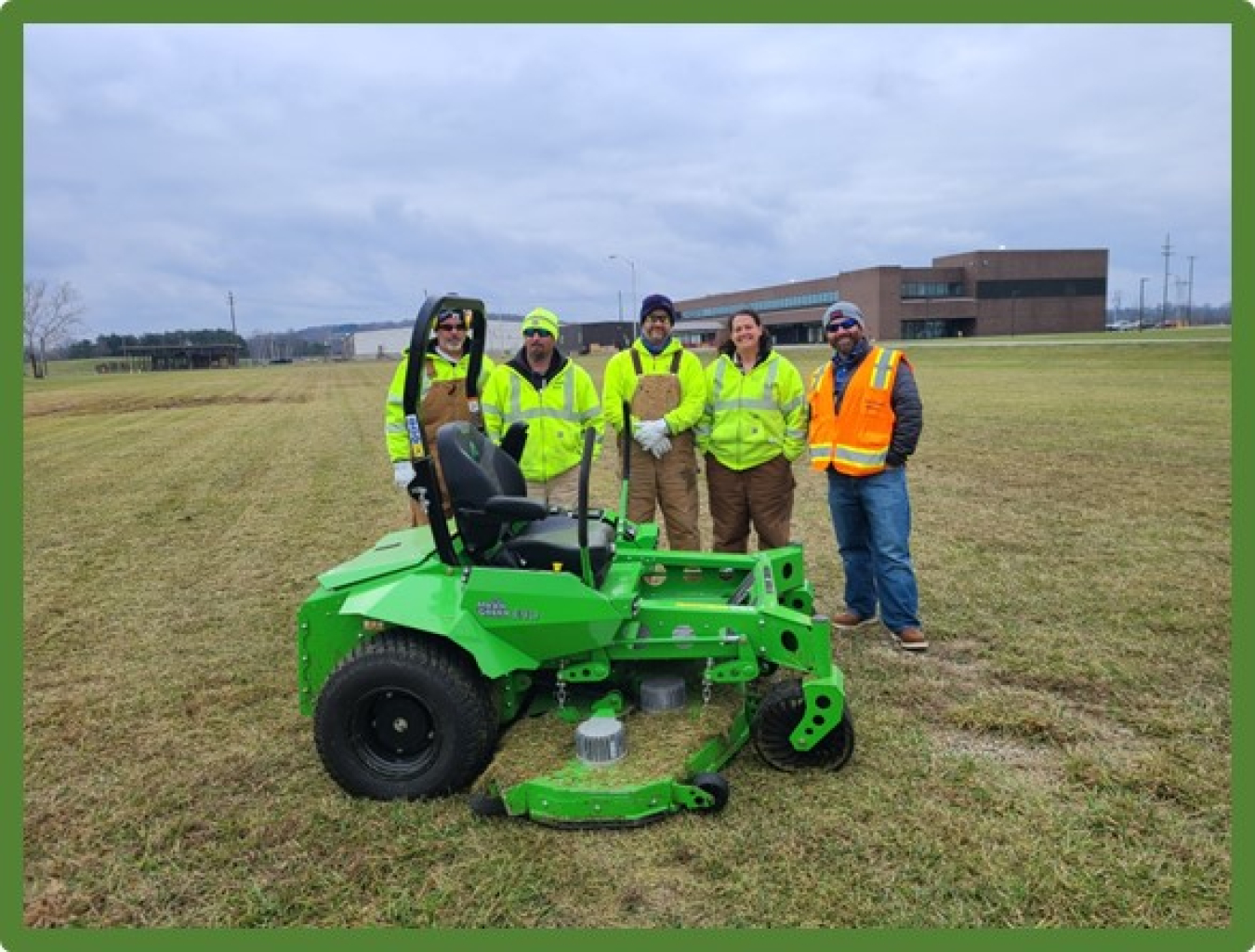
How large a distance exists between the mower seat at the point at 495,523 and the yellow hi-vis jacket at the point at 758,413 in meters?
1.86

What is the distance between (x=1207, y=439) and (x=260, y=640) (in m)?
13.7

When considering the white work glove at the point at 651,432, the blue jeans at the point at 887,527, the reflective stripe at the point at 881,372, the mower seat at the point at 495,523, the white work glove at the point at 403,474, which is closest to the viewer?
the mower seat at the point at 495,523

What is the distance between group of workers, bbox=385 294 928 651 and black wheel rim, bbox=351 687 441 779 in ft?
5.24

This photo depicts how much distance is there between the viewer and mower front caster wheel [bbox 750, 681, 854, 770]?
13.0 ft

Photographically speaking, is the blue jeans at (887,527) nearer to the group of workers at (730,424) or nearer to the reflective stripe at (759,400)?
the group of workers at (730,424)

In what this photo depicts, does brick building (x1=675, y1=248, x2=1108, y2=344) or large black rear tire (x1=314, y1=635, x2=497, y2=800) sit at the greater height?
brick building (x1=675, y1=248, x2=1108, y2=344)

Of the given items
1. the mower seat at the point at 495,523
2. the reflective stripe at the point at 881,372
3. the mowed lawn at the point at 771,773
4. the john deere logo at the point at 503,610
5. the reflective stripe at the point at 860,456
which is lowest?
the mowed lawn at the point at 771,773

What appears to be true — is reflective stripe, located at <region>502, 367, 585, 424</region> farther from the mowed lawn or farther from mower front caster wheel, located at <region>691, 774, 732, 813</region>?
mower front caster wheel, located at <region>691, 774, 732, 813</region>

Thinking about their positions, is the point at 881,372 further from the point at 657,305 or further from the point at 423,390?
the point at 423,390

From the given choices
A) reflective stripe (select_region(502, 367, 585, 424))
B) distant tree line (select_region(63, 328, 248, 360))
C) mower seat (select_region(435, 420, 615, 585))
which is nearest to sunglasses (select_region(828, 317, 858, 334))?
reflective stripe (select_region(502, 367, 585, 424))

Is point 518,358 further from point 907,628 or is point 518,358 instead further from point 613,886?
point 613,886

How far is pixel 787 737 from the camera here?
13.1 feet

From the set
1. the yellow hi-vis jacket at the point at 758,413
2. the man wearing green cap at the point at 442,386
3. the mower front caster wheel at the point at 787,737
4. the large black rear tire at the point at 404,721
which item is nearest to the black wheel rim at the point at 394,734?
the large black rear tire at the point at 404,721

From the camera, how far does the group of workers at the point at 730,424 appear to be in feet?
18.1
